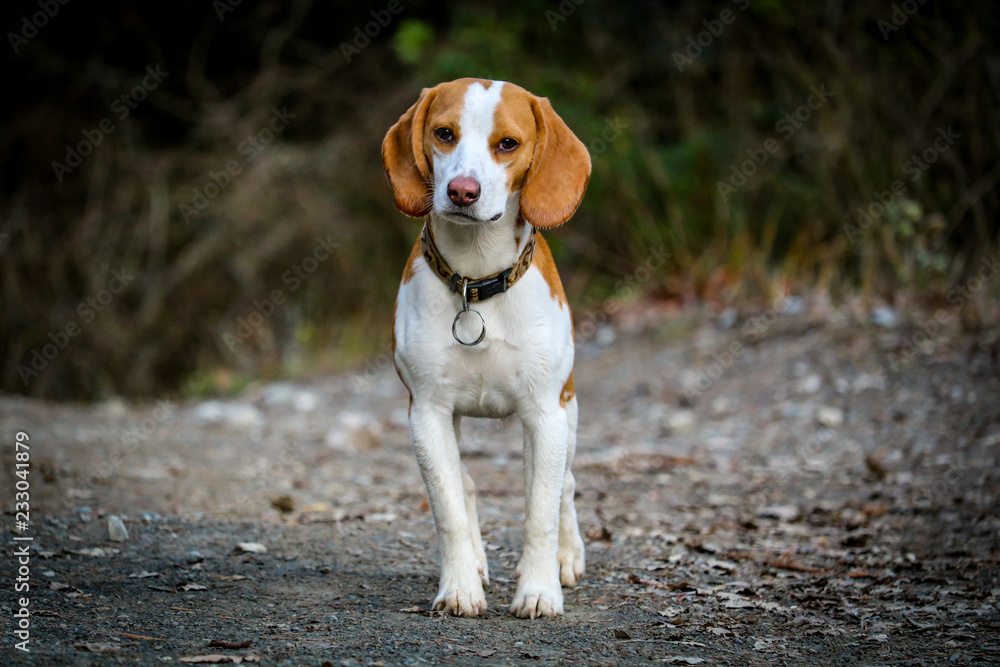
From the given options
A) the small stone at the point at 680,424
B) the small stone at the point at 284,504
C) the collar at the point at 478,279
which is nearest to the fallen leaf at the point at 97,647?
the collar at the point at 478,279

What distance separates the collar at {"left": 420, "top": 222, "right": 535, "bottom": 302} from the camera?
3.09 meters

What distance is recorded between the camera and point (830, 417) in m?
5.91

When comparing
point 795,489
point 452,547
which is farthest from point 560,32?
point 452,547

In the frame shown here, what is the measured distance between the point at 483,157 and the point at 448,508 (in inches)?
43.1

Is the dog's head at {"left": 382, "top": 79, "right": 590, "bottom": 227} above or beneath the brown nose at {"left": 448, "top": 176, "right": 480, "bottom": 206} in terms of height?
above

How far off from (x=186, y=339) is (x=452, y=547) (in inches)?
331

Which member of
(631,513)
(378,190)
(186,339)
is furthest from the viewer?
(378,190)

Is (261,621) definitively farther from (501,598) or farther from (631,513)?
(631,513)

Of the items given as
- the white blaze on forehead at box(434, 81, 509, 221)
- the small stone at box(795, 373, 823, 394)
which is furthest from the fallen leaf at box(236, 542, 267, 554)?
the small stone at box(795, 373, 823, 394)

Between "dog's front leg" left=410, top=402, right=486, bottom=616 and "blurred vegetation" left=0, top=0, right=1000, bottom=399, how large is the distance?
4.94 metres

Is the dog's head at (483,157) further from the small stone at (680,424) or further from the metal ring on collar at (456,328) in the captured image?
the small stone at (680,424)

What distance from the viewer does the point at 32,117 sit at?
1130 centimetres

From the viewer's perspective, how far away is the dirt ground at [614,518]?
2.84 metres

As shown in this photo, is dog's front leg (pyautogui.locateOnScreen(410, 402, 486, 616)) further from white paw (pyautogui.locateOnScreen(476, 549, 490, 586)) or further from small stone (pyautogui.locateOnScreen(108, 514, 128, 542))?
small stone (pyautogui.locateOnScreen(108, 514, 128, 542))
